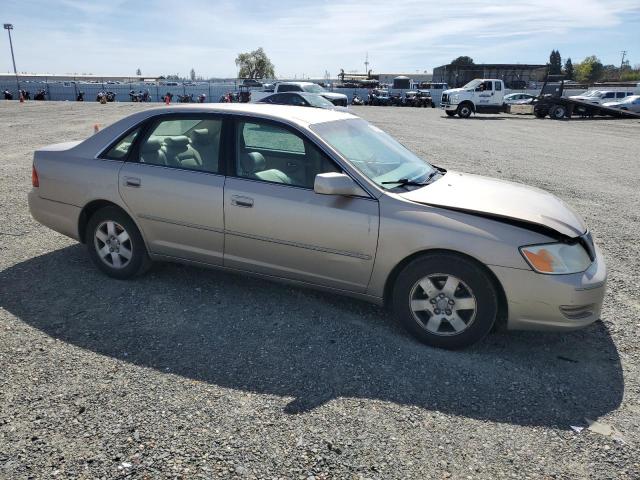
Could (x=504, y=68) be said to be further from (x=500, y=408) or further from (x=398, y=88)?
(x=500, y=408)

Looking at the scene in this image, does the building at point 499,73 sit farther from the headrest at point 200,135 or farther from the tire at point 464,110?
the headrest at point 200,135

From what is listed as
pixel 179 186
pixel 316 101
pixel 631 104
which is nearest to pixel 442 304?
pixel 179 186

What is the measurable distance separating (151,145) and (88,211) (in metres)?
0.89

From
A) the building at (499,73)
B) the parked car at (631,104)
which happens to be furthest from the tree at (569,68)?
the parked car at (631,104)

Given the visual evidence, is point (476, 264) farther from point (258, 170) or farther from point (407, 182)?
point (258, 170)

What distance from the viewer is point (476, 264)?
334 centimetres

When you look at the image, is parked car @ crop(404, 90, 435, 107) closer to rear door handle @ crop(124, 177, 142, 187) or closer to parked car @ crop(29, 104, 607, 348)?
parked car @ crop(29, 104, 607, 348)

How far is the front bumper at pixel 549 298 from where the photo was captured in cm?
322

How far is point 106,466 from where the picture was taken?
8.00ft

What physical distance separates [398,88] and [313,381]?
55232mm

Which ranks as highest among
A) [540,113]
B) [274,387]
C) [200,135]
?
[200,135]

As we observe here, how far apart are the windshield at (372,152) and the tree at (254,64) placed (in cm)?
14019

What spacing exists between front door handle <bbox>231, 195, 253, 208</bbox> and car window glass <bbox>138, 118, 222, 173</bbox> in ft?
1.04

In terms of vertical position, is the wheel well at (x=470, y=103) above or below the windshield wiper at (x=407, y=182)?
below
